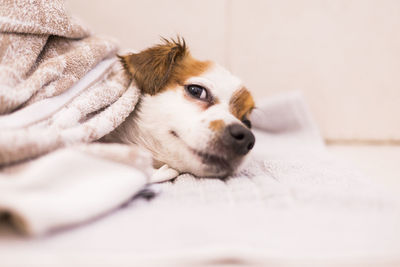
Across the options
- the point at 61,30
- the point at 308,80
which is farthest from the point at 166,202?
the point at 308,80

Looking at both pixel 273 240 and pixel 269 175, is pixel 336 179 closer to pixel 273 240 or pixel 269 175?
pixel 269 175

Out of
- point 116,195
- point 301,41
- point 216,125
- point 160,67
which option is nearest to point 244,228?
point 116,195

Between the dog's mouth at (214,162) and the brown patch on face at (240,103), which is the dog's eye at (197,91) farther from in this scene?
the dog's mouth at (214,162)

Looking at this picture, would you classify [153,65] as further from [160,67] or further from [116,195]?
[116,195]

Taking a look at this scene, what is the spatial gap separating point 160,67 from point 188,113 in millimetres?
176

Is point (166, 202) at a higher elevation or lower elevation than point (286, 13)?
lower

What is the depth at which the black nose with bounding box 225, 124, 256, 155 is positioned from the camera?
713 mm

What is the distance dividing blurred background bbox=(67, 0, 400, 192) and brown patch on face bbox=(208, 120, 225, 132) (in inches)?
29.7

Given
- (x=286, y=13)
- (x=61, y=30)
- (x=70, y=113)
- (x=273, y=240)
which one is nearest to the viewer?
(x=273, y=240)

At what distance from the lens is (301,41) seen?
4.56ft

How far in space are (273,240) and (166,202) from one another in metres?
0.21

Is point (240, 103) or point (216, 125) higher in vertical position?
point (240, 103)

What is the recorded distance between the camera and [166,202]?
1.82ft

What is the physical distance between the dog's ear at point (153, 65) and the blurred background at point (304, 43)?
495 mm
